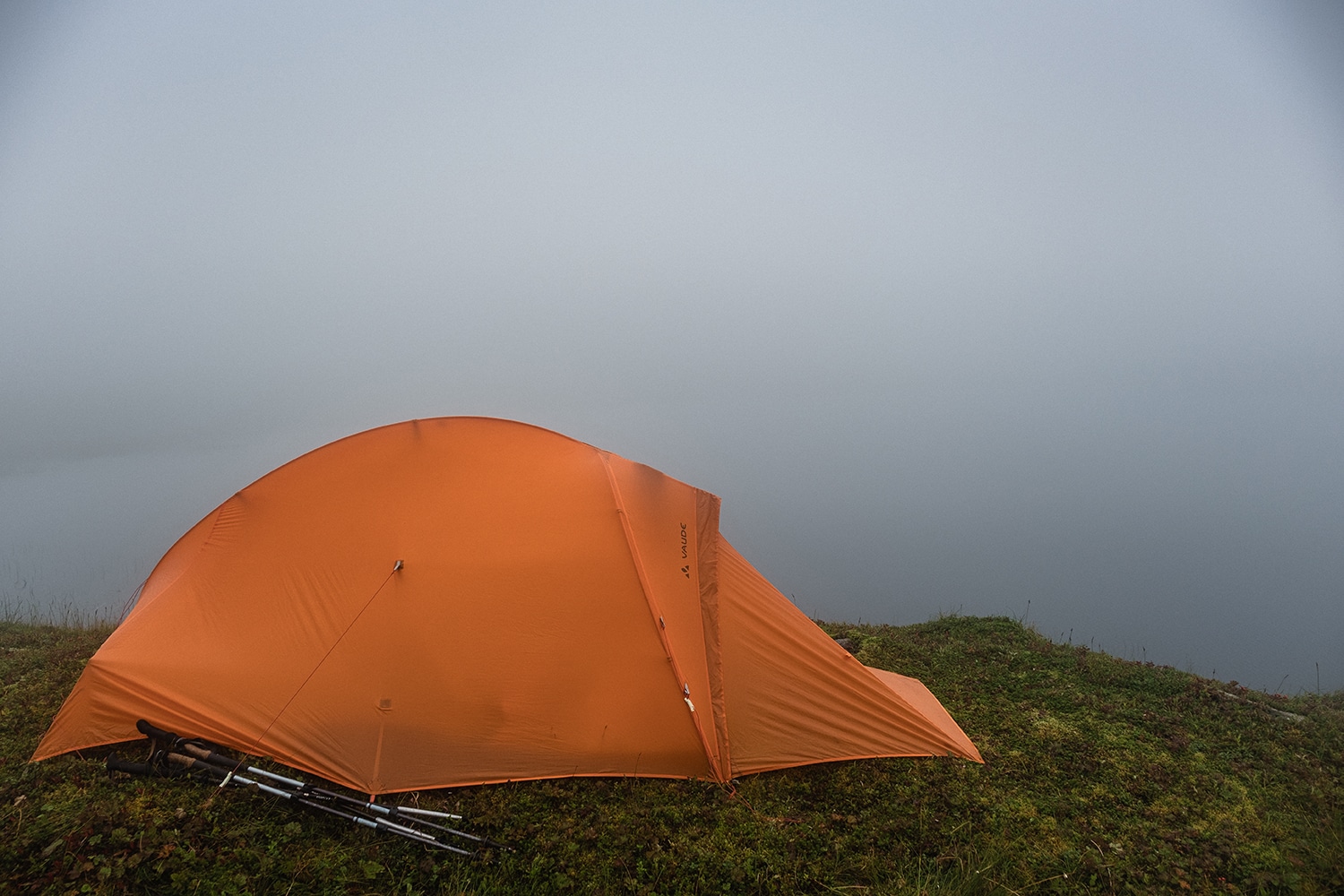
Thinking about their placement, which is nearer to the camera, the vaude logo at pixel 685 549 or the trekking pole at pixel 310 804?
the trekking pole at pixel 310 804

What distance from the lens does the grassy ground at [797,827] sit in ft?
14.1

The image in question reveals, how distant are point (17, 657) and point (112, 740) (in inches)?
145

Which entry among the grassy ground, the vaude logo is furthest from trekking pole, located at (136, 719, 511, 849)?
the vaude logo

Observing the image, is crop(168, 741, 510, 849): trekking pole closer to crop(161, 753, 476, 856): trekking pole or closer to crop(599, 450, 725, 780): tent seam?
crop(161, 753, 476, 856): trekking pole

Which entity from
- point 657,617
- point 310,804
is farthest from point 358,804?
point 657,617

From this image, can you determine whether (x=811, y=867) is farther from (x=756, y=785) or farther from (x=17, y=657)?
(x=17, y=657)

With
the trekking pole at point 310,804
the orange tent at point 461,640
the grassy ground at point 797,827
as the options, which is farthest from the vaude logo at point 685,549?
the trekking pole at point 310,804

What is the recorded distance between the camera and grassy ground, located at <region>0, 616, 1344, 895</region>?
14.1ft

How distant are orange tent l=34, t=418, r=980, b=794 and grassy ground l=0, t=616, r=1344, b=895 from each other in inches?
12.4

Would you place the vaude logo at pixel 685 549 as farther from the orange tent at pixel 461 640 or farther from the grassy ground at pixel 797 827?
the grassy ground at pixel 797 827

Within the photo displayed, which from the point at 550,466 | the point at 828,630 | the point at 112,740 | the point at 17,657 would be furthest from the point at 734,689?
the point at 17,657

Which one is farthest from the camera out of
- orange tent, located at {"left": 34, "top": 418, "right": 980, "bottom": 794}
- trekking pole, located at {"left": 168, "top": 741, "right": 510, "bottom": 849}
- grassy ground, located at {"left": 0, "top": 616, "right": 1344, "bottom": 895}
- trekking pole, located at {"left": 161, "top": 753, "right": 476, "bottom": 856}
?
orange tent, located at {"left": 34, "top": 418, "right": 980, "bottom": 794}

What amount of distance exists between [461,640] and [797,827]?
2.77 m

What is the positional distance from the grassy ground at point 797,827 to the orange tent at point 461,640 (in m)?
0.31
